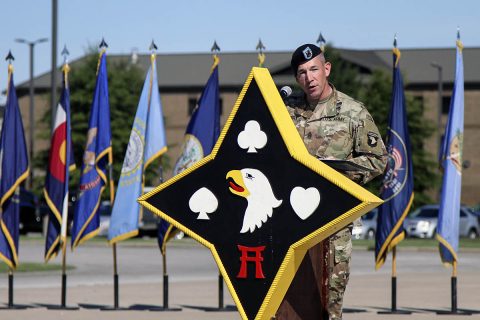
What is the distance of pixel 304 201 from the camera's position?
5.94 m

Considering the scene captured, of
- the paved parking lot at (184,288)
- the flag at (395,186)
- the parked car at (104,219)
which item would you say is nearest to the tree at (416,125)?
the parked car at (104,219)

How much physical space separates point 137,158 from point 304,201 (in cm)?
912

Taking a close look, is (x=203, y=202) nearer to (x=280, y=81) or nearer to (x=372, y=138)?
(x=372, y=138)

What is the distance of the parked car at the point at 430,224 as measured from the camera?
44.4 meters

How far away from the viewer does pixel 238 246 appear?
20.1 ft

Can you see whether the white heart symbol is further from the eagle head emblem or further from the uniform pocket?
the uniform pocket

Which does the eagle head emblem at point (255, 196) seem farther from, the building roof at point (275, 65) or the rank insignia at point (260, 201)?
the building roof at point (275, 65)

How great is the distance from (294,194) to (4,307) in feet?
31.4

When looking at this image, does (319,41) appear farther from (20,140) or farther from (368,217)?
(368,217)

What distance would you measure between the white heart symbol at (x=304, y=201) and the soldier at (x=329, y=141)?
1.23ft

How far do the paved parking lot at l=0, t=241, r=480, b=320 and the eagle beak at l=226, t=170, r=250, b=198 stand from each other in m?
7.44

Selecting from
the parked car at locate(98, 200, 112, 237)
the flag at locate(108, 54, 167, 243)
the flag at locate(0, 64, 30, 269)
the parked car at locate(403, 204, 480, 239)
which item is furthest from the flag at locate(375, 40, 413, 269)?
the parked car at locate(403, 204, 480, 239)

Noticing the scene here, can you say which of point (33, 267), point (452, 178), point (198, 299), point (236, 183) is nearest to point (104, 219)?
point (33, 267)

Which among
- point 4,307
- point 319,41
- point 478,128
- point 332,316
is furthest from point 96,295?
point 478,128
